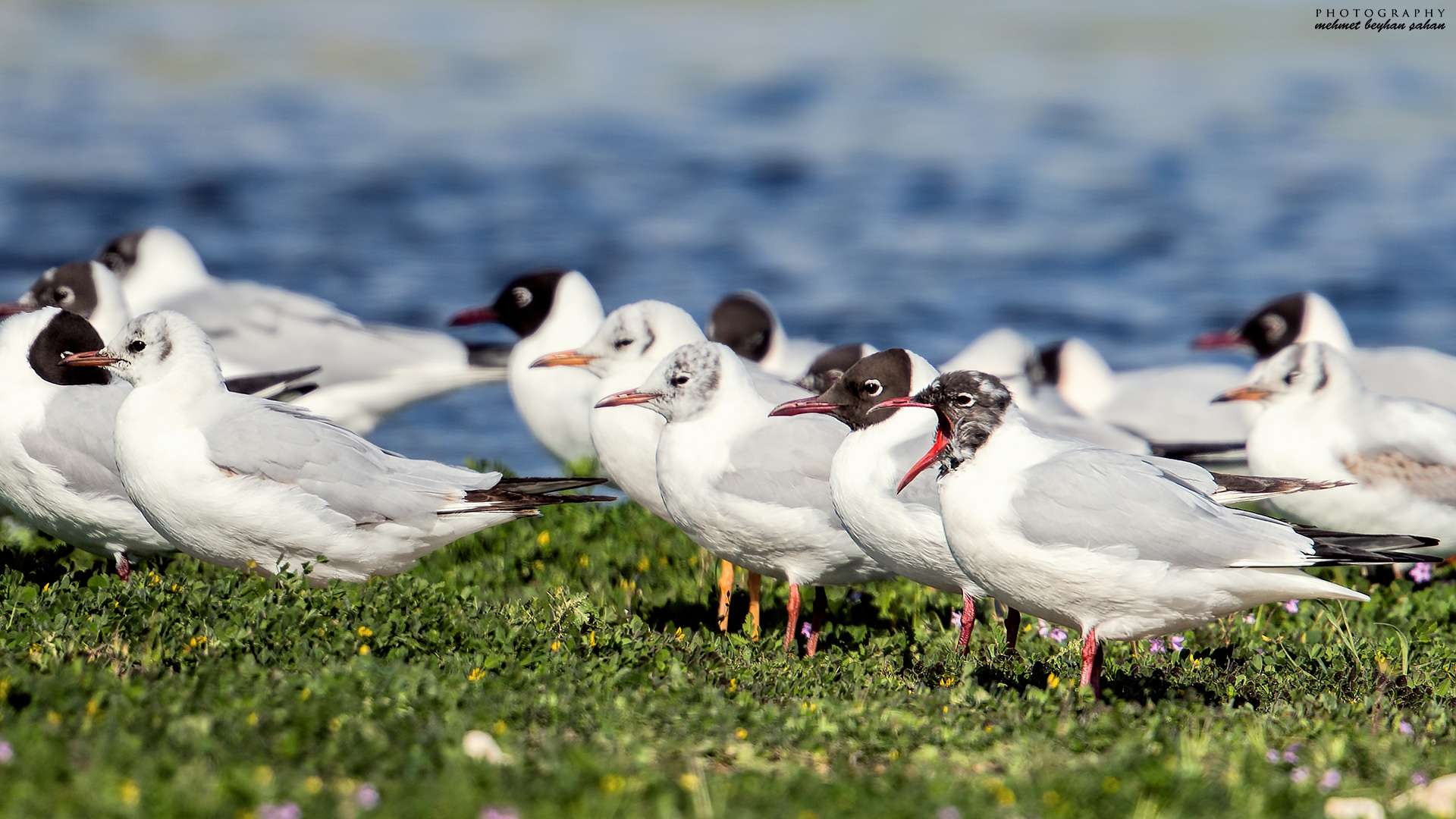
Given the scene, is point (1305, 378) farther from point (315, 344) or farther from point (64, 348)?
point (315, 344)

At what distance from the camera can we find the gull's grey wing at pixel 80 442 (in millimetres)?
7930

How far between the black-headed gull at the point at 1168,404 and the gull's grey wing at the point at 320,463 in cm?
581

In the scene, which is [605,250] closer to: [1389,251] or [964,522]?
[1389,251]

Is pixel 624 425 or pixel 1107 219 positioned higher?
pixel 1107 219

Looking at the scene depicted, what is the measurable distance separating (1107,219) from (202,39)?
20.5m

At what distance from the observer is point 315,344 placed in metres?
12.9

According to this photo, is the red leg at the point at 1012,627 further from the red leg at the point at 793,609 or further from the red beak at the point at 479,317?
the red beak at the point at 479,317

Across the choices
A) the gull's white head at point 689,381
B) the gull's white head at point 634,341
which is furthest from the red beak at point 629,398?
the gull's white head at point 634,341

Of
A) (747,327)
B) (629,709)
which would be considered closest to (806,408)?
(629,709)

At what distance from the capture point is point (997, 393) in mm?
6848

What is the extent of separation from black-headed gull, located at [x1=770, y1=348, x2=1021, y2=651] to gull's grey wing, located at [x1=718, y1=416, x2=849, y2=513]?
9.2 inches

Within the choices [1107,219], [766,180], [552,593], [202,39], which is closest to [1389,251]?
[1107,219]

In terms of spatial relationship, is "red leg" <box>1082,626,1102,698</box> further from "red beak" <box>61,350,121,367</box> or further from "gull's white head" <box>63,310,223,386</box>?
"red beak" <box>61,350,121,367</box>

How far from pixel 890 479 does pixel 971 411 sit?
2.29 feet
